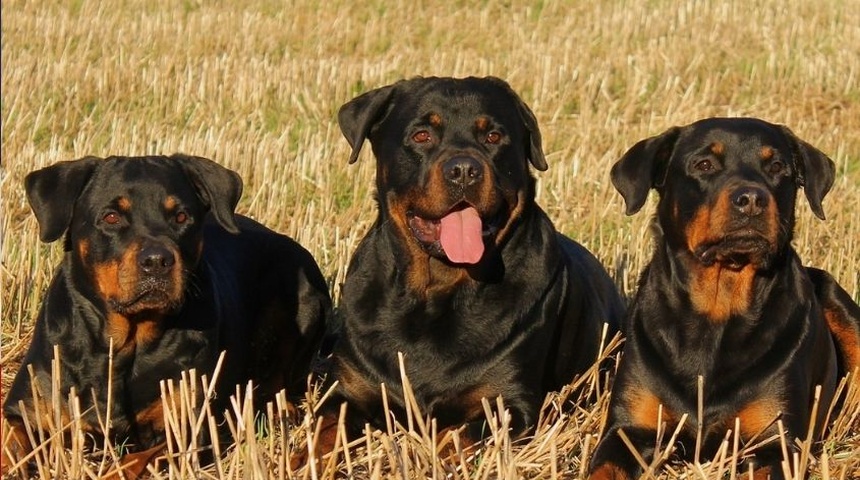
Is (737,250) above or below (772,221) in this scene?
below

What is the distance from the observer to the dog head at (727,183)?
559cm

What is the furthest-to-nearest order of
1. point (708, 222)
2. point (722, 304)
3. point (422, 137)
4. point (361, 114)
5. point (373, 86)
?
1. point (373, 86)
2. point (361, 114)
3. point (422, 137)
4. point (722, 304)
5. point (708, 222)

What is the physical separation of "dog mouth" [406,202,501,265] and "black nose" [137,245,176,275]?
3.49ft

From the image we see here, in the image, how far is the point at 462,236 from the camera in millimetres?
6203

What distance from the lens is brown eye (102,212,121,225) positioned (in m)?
6.11

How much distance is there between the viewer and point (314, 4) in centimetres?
1869

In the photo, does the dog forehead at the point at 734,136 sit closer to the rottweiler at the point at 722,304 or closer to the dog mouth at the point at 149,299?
the rottweiler at the point at 722,304

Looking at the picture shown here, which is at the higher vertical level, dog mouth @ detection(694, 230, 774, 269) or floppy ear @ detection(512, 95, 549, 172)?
floppy ear @ detection(512, 95, 549, 172)

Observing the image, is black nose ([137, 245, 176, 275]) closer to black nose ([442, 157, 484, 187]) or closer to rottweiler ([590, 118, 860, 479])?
black nose ([442, 157, 484, 187])

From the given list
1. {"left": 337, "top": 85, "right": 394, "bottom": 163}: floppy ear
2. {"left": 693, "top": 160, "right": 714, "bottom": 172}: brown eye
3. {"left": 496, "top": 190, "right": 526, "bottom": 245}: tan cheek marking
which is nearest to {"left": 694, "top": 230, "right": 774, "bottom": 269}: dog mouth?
{"left": 693, "top": 160, "right": 714, "bottom": 172}: brown eye

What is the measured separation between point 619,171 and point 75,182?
7.58 feet

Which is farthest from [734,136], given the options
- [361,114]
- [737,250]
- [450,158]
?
[361,114]

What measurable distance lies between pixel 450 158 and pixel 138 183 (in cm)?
132

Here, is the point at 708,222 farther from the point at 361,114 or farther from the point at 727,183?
the point at 361,114
